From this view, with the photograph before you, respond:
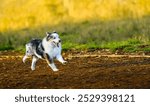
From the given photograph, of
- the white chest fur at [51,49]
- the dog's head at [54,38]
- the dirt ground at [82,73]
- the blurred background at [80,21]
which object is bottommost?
the dirt ground at [82,73]

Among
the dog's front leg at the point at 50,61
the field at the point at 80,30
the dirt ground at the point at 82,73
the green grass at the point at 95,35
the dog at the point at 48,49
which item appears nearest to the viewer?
the dirt ground at the point at 82,73

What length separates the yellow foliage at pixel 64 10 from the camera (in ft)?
36.2

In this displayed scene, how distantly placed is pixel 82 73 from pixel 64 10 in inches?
48.0

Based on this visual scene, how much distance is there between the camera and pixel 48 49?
10117 mm

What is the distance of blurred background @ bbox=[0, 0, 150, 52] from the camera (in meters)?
11.0

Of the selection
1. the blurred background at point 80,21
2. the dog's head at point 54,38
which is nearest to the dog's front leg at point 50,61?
the dog's head at point 54,38

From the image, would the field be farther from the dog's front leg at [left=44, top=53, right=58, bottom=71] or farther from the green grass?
the dog's front leg at [left=44, top=53, right=58, bottom=71]

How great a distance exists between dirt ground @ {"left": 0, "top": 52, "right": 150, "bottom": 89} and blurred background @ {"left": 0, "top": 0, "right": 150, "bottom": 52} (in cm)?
24

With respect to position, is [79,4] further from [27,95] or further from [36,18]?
[27,95]

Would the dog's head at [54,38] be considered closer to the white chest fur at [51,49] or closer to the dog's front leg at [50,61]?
the white chest fur at [51,49]

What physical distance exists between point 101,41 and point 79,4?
2.09 ft

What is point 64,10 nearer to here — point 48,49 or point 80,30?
point 80,30

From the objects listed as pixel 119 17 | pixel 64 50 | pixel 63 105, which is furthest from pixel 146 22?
pixel 63 105

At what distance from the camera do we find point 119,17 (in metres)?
11.1
